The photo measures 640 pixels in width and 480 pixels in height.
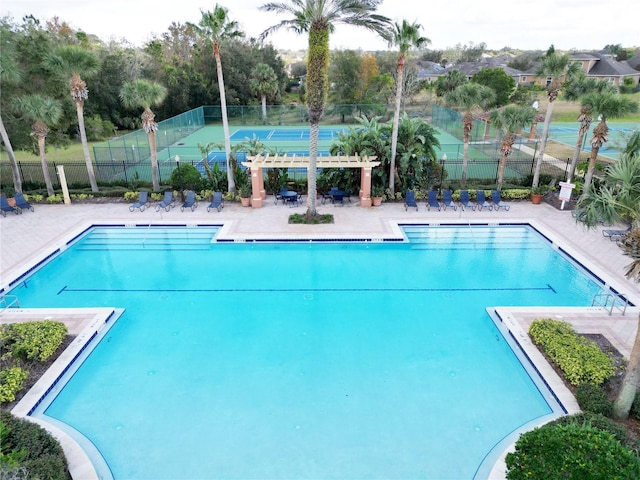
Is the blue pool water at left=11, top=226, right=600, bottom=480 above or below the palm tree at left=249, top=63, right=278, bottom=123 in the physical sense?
below

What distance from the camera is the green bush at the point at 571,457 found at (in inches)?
201

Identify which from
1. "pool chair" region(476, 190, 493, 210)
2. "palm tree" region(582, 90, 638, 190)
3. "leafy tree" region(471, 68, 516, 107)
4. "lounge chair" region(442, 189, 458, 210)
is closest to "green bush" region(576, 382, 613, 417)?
"lounge chair" region(442, 189, 458, 210)

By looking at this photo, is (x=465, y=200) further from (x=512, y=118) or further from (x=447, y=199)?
(x=512, y=118)

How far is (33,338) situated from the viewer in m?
9.06

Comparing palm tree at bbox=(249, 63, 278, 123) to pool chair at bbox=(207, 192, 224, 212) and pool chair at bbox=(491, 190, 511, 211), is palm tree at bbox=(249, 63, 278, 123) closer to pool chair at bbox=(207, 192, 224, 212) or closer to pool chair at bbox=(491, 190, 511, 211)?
pool chair at bbox=(207, 192, 224, 212)

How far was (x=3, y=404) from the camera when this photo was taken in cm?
778

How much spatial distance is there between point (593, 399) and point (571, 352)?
1323 millimetres

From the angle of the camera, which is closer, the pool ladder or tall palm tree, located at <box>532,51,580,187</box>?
the pool ladder

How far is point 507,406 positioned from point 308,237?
332 inches

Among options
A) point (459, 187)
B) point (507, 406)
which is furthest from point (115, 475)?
point (459, 187)

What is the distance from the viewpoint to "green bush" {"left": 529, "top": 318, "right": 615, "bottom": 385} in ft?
26.5

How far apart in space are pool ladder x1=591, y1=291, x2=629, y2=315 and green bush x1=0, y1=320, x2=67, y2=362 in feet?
40.1

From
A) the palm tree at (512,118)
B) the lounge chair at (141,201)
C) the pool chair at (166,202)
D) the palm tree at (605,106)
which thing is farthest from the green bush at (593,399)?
the lounge chair at (141,201)

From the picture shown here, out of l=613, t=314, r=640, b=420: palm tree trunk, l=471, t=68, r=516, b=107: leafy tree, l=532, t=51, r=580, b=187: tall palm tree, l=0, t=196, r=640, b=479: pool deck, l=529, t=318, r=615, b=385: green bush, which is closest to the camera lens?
l=613, t=314, r=640, b=420: palm tree trunk
